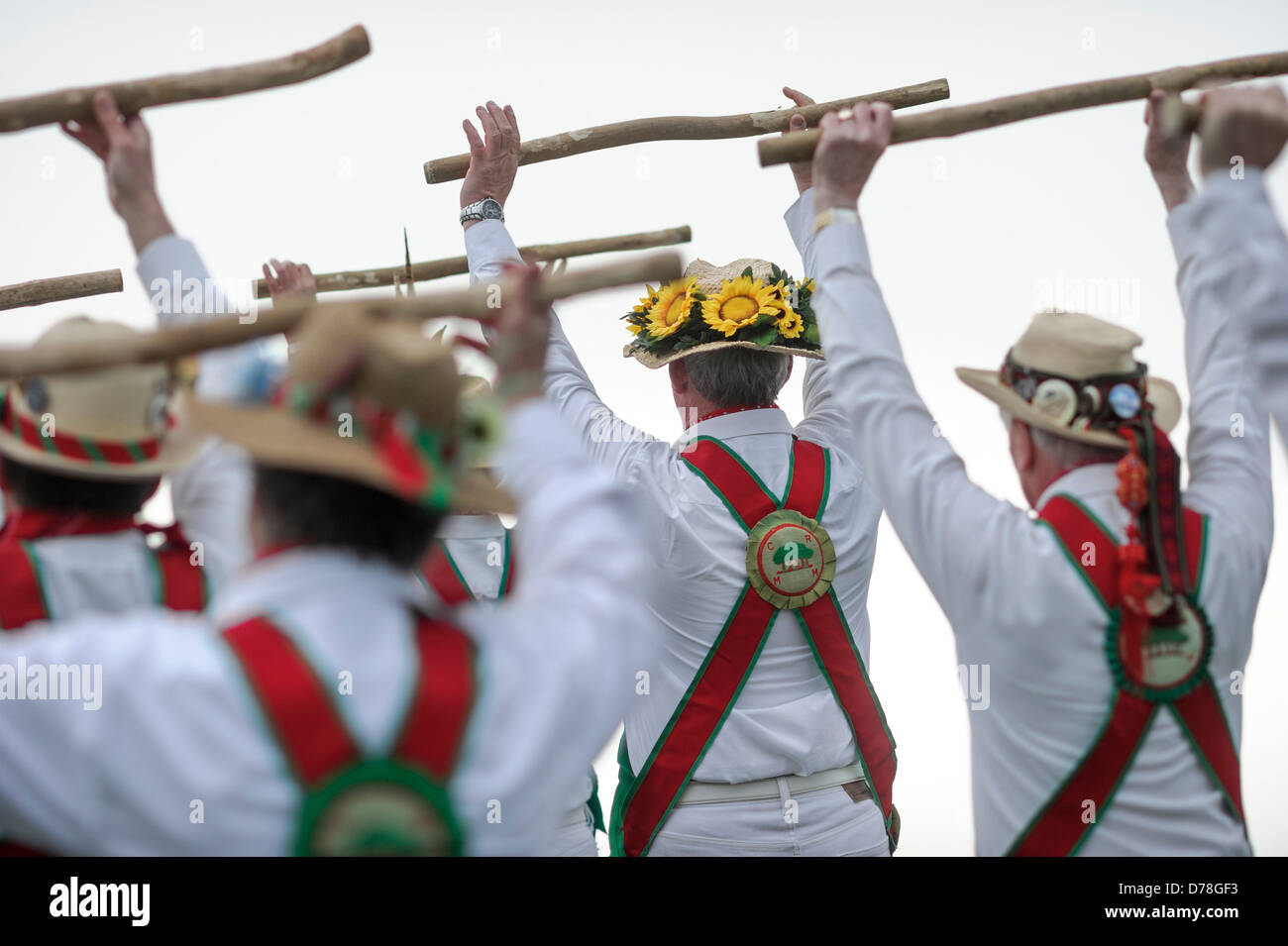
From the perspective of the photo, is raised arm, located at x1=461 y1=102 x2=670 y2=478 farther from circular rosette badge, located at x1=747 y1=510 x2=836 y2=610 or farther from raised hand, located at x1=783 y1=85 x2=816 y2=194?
raised hand, located at x1=783 y1=85 x2=816 y2=194

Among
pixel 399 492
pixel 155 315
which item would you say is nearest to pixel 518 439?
pixel 399 492

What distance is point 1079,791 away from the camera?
5.83 ft

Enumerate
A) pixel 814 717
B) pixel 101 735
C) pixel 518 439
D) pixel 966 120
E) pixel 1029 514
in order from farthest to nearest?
pixel 814 717, pixel 966 120, pixel 1029 514, pixel 518 439, pixel 101 735

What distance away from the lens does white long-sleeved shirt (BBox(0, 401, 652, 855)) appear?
1159 mm

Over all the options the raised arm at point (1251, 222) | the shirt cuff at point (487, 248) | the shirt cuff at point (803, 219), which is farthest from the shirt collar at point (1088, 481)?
the shirt cuff at point (487, 248)

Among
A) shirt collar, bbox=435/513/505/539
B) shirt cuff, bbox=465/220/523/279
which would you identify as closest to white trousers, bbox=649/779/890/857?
shirt collar, bbox=435/513/505/539

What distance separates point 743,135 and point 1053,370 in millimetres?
1226

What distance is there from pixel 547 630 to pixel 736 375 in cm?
166

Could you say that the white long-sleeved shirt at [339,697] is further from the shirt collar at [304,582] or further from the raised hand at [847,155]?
the raised hand at [847,155]

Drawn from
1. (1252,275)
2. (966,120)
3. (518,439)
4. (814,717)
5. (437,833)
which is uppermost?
(966,120)

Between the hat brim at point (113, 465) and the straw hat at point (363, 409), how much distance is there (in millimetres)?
466

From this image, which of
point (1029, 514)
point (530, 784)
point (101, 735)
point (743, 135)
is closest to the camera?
point (101, 735)

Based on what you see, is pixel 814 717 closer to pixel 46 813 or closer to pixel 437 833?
pixel 437 833

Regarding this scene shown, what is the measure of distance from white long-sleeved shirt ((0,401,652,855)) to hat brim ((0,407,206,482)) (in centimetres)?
52
